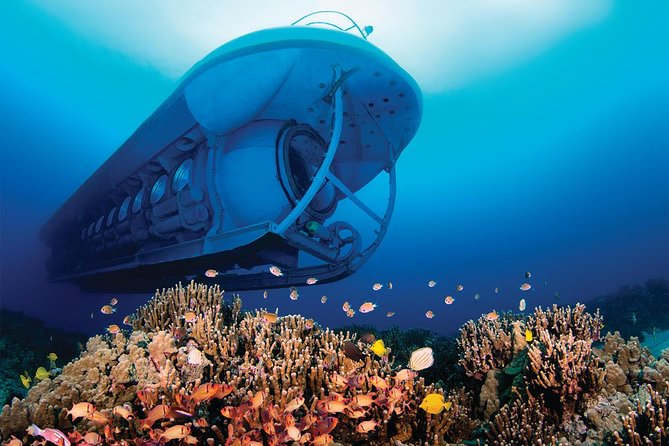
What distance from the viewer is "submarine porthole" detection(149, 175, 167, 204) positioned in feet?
37.0

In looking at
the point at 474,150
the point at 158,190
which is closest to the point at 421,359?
the point at 158,190

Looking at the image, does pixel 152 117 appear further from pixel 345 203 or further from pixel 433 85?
pixel 345 203

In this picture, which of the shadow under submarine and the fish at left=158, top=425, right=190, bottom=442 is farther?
the shadow under submarine

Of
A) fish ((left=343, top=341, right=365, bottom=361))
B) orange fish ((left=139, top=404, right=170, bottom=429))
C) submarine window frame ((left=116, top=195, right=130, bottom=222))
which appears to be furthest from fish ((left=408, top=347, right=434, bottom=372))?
submarine window frame ((left=116, top=195, right=130, bottom=222))

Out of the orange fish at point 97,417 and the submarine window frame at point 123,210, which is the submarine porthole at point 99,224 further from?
the orange fish at point 97,417

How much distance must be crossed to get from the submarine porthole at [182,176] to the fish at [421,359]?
884cm

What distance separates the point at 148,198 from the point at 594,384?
12.8m

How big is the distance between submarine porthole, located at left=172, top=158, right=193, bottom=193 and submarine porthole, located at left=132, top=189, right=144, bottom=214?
212 centimetres

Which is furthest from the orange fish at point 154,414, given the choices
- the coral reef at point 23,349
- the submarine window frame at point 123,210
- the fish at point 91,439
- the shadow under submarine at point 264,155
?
the submarine window frame at point 123,210

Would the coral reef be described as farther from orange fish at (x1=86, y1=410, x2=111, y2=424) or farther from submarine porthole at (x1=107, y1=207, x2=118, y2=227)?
orange fish at (x1=86, y1=410, x2=111, y2=424)

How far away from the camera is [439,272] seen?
97.9m

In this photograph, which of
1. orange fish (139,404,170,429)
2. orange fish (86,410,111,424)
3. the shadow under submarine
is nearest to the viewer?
orange fish (139,404,170,429)

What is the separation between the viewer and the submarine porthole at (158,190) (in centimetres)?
1129

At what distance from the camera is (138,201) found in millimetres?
12164
